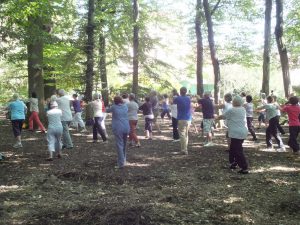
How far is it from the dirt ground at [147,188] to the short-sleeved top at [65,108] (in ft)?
4.00

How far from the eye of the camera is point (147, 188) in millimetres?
8430

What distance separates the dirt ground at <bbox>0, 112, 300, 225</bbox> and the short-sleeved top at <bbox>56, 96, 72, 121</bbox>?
1.22 metres

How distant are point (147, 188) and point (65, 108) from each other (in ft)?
19.0

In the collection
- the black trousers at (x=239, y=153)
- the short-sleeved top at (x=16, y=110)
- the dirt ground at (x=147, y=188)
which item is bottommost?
the dirt ground at (x=147, y=188)

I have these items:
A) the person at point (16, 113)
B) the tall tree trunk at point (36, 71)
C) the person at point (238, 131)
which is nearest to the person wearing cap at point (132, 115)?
the person at point (16, 113)

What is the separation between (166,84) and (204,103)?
10.2 meters

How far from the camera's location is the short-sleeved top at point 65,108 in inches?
507

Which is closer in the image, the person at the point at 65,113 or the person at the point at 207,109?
the person at the point at 65,113

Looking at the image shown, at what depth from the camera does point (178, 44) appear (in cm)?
3203

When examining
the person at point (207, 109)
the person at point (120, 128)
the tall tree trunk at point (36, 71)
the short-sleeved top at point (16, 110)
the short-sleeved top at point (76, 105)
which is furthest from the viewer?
the short-sleeved top at point (76, 105)

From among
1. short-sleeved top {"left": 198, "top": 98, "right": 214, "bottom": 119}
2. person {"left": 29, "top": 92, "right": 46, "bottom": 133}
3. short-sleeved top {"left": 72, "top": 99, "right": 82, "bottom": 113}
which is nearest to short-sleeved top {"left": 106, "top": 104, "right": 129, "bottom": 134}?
short-sleeved top {"left": 198, "top": 98, "right": 214, "bottom": 119}

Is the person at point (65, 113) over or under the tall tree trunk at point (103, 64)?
under

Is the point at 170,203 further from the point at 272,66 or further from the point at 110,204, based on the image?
the point at 272,66

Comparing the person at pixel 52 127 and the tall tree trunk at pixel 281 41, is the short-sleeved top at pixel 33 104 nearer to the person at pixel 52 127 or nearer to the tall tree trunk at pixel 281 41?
the person at pixel 52 127
